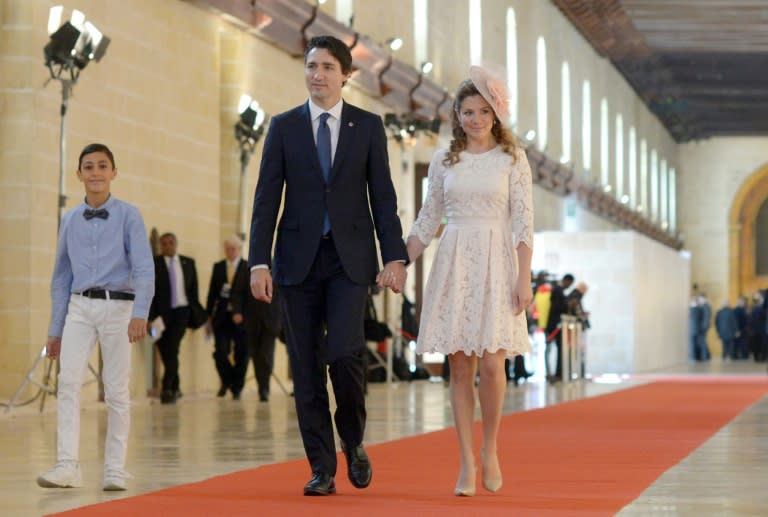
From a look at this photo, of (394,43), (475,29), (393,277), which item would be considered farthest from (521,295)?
(475,29)

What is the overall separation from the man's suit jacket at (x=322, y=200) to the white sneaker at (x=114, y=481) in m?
1.14

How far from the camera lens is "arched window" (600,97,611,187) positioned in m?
44.7

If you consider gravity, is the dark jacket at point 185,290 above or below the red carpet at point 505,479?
above

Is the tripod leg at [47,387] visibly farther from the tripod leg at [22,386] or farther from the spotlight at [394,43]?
the spotlight at [394,43]

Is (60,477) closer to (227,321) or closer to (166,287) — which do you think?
(166,287)

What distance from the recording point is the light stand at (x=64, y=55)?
45.0 feet

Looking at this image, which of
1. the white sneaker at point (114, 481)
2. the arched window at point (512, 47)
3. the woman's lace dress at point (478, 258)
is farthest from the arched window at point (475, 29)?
the white sneaker at point (114, 481)

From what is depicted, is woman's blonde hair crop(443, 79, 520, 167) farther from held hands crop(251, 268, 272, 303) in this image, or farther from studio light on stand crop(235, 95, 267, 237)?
studio light on stand crop(235, 95, 267, 237)

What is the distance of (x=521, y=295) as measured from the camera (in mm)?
6941

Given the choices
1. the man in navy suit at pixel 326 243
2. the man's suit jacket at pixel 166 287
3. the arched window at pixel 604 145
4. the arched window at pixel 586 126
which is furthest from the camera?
the arched window at pixel 604 145

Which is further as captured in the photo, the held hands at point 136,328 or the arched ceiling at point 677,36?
the arched ceiling at point 677,36

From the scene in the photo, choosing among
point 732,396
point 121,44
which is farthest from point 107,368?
point 732,396

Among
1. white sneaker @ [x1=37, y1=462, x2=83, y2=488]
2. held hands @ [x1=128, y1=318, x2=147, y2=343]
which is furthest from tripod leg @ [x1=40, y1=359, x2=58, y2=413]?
held hands @ [x1=128, y1=318, x2=147, y2=343]

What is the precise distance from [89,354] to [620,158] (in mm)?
41493
